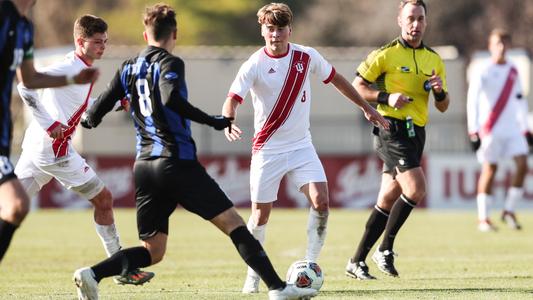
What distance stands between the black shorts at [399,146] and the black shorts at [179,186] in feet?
9.79

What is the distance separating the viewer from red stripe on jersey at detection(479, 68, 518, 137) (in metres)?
17.6

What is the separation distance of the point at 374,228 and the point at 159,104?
3413 millimetres

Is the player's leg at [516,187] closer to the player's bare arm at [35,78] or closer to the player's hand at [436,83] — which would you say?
the player's hand at [436,83]

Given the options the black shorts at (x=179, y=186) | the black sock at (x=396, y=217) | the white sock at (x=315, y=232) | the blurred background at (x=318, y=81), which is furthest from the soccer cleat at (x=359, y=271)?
the blurred background at (x=318, y=81)

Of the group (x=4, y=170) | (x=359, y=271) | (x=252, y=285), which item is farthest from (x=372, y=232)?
(x=4, y=170)

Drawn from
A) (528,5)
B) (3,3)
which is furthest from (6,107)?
(528,5)

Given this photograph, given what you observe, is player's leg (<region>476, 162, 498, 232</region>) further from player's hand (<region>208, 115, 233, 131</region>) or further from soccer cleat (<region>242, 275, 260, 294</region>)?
player's hand (<region>208, 115, 233, 131</region>)

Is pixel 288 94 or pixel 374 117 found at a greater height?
pixel 288 94

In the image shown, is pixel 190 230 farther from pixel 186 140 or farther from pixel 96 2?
pixel 96 2

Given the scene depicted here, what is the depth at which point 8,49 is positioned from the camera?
7934 millimetres

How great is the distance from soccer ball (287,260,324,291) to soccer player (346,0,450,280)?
1569 mm

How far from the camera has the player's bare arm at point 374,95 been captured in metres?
10.5

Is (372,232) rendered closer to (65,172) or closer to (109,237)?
A: (109,237)

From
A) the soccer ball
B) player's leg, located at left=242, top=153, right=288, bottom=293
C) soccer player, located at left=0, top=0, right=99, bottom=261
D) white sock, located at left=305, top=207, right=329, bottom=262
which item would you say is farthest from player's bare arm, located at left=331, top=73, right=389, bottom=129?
soccer player, located at left=0, top=0, right=99, bottom=261
